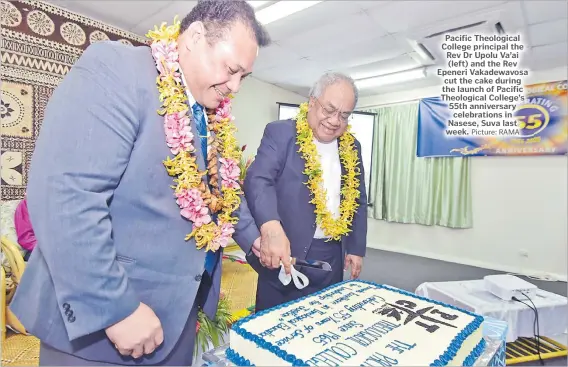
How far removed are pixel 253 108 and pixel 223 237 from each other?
5457 mm

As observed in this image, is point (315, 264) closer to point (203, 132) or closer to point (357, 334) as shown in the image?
point (357, 334)

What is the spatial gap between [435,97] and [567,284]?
355cm

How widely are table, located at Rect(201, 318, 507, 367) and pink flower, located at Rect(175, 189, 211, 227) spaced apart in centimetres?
37

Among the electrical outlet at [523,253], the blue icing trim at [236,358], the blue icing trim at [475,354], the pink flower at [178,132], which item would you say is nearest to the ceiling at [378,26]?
the electrical outlet at [523,253]

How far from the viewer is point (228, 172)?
1.27 meters

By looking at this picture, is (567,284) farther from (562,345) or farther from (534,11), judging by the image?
(534,11)

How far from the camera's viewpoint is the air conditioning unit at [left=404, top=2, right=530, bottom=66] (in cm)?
359

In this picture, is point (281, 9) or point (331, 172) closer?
point (331, 172)

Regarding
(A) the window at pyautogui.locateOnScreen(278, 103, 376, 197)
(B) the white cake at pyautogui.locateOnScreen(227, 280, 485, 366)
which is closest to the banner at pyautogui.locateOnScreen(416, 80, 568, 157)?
(A) the window at pyautogui.locateOnScreen(278, 103, 376, 197)

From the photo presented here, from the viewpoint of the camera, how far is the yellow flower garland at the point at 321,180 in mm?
1788

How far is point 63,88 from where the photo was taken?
77 centimetres

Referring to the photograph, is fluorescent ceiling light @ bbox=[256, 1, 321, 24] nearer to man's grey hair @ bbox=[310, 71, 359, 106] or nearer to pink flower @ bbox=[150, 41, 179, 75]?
man's grey hair @ bbox=[310, 71, 359, 106]

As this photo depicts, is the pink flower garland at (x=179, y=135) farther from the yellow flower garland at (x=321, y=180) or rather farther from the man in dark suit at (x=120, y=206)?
Answer: the yellow flower garland at (x=321, y=180)

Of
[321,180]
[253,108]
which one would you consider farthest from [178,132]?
[253,108]
